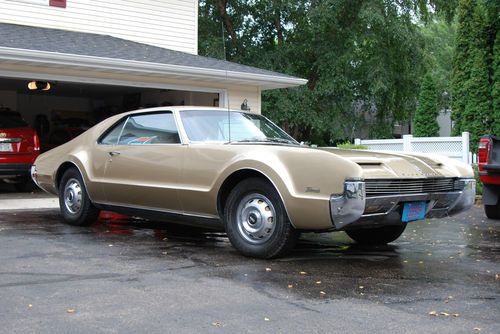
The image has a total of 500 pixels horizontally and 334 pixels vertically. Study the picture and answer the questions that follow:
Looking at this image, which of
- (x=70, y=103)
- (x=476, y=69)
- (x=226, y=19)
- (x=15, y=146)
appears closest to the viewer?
(x=15, y=146)

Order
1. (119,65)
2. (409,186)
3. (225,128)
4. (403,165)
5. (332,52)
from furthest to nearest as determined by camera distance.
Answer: (332,52) < (119,65) < (225,128) < (403,165) < (409,186)

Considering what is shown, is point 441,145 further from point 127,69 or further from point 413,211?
point 413,211

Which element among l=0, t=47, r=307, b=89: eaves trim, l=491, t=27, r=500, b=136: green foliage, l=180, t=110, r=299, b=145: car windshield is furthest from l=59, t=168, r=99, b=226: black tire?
l=491, t=27, r=500, b=136: green foliage

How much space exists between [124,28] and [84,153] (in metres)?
8.92

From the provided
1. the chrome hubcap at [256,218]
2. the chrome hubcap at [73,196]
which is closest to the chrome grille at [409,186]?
the chrome hubcap at [256,218]

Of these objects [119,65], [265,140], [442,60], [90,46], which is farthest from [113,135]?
[442,60]

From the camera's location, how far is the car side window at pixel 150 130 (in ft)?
21.6

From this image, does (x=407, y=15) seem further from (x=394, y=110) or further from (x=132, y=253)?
(x=132, y=253)

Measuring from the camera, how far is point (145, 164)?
21.7 ft

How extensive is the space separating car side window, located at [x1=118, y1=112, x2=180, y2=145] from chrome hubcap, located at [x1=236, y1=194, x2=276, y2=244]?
1.23 metres

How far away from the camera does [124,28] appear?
51.3 feet

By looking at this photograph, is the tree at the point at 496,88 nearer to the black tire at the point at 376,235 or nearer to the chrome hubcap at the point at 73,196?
the black tire at the point at 376,235

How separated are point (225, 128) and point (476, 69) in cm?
1410

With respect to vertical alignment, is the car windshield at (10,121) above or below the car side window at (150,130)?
above
